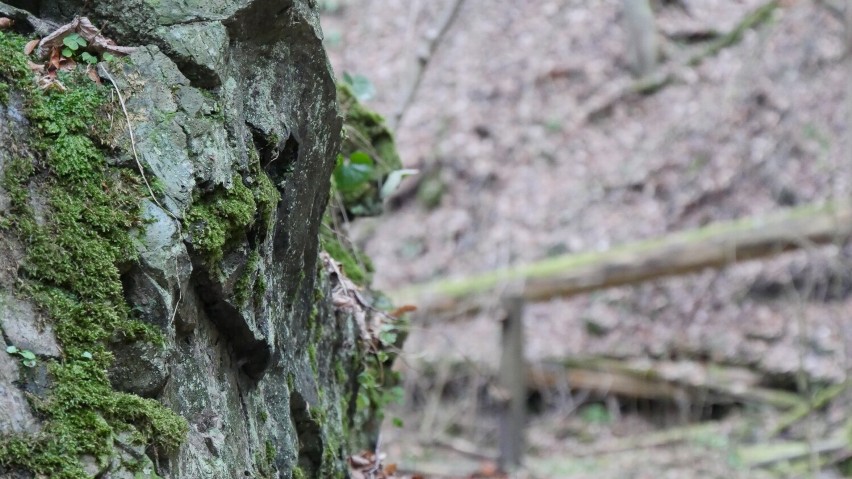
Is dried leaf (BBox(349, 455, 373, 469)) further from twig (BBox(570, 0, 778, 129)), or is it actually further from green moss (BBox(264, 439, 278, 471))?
twig (BBox(570, 0, 778, 129))

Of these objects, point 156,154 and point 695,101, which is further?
point 695,101

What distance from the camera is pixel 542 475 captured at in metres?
7.73

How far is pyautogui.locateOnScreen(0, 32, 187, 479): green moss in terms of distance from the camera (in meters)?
1.74

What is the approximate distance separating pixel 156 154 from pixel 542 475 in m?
6.40

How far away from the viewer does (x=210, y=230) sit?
2.07 meters

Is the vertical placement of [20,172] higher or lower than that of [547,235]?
lower

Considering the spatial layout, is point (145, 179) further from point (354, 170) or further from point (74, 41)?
point (354, 170)

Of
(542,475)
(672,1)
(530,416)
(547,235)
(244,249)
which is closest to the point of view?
(244,249)

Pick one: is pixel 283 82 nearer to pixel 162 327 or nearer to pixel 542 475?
pixel 162 327

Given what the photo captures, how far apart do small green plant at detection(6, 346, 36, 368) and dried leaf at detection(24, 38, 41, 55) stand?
717mm

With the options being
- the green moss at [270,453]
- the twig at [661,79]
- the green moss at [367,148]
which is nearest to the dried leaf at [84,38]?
the green moss at [270,453]

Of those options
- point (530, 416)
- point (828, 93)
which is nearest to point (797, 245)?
point (530, 416)

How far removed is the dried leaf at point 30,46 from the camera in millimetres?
1986

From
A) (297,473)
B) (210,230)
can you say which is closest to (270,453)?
(297,473)
